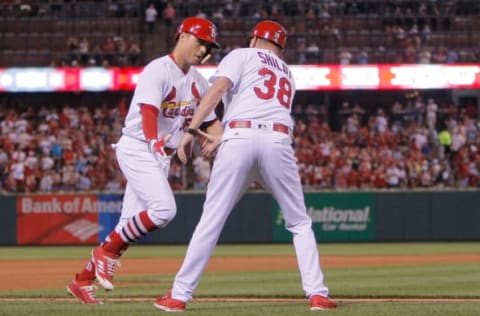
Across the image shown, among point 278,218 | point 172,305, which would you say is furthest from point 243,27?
point 172,305

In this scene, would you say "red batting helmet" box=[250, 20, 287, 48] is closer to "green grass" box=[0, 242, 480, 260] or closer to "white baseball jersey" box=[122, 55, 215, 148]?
"white baseball jersey" box=[122, 55, 215, 148]

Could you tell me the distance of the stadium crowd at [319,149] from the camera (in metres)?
22.2

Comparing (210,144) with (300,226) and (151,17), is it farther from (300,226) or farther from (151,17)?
(151,17)

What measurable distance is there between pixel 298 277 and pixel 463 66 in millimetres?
15328

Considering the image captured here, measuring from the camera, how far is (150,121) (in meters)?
7.22

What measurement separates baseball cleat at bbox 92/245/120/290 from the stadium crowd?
46.0ft

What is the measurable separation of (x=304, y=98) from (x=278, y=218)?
7033mm

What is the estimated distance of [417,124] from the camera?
25109 mm

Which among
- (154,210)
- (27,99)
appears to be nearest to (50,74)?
(27,99)

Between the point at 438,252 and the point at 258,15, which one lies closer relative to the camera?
the point at 438,252

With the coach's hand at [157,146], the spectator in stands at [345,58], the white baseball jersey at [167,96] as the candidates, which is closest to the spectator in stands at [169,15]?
the spectator in stands at [345,58]

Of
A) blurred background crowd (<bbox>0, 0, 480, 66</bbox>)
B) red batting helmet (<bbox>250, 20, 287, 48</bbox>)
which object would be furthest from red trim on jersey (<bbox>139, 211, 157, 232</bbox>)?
blurred background crowd (<bbox>0, 0, 480, 66</bbox>)

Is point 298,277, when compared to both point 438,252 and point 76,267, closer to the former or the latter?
point 76,267

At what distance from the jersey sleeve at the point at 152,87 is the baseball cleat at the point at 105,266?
1.07m
